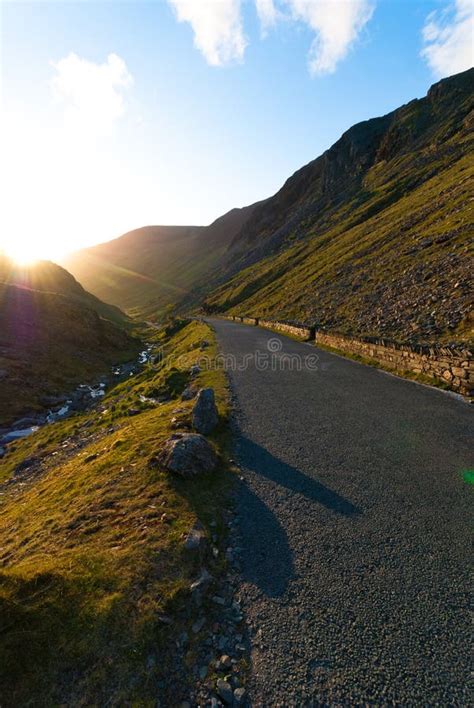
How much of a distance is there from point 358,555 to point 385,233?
4650 centimetres

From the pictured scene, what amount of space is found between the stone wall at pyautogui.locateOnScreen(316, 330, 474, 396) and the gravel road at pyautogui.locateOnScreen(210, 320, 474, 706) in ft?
4.66

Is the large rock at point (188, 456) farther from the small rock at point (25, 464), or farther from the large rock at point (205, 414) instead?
the small rock at point (25, 464)

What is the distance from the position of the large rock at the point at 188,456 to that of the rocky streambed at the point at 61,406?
15146 mm

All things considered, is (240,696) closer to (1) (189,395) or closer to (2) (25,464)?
(1) (189,395)

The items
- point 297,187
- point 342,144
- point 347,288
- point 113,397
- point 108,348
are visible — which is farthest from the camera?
point 297,187

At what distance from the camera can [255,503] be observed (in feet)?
24.8

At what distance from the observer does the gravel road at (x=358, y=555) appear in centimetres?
403

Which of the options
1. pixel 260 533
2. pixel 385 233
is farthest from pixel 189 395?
pixel 385 233

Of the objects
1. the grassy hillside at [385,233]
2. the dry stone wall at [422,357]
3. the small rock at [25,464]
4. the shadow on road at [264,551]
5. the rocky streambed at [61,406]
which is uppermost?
the grassy hillside at [385,233]

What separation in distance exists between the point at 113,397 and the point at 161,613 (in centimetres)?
2175

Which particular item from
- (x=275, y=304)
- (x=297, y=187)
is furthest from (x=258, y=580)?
(x=297, y=187)

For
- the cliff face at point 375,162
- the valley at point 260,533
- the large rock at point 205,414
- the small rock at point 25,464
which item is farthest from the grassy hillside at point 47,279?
the large rock at point 205,414

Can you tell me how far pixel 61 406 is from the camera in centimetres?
2662

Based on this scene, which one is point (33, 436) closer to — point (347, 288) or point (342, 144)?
point (347, 288)
